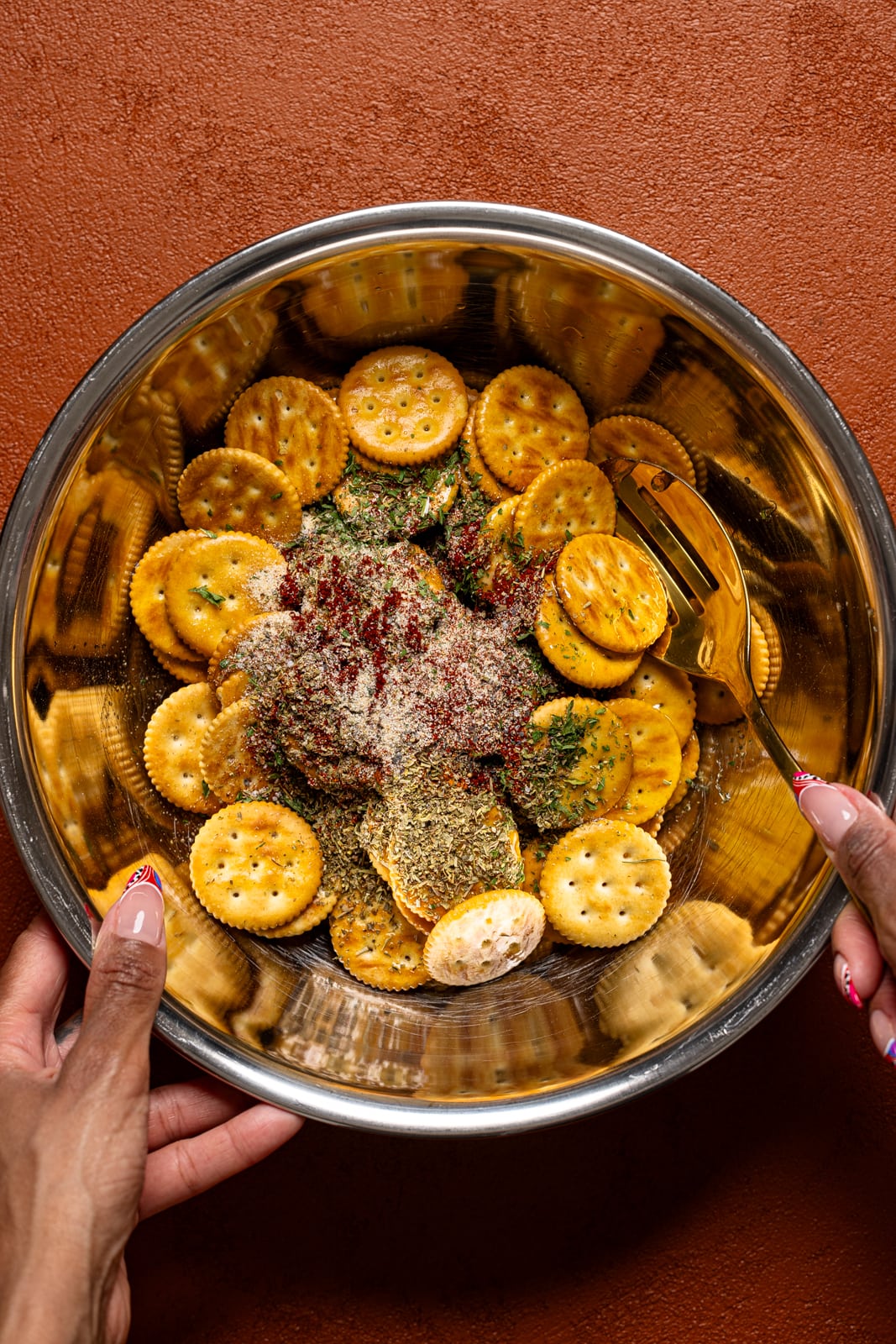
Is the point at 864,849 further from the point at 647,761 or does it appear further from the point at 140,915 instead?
→ the point at 140,915

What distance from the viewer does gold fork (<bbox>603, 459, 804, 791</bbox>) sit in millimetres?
1698

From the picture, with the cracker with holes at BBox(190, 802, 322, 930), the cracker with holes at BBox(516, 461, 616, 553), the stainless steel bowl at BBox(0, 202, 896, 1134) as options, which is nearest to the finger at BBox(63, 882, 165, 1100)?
the stainless steel bowl at BBox(0, 202, 896, 1134)

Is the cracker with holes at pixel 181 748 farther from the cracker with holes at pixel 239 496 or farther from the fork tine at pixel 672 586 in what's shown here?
the fork tine at pixel 672 586

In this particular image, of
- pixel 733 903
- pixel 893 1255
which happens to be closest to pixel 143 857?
pixel 733 903

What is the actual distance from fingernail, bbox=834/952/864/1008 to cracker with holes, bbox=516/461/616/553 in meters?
0.86

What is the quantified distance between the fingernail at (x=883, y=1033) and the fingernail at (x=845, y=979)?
29 millimetres

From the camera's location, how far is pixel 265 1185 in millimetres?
1903

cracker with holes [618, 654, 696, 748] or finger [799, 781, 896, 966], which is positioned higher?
cracker with holes [618, 654, 696, 748]

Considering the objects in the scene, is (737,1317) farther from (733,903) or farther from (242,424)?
(242,424)

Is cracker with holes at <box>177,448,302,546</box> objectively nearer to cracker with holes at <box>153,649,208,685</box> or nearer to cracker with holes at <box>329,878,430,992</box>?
cracker with holes at <box>153,649,208,685</box>

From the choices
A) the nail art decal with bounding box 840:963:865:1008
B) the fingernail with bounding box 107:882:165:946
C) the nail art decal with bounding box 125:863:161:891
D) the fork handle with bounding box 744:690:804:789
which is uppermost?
the fork handle with bounding box 744:690:804:789

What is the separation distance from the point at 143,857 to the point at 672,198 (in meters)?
1.70

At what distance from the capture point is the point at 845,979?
1423 mm

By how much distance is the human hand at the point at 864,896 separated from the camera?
135 centimetres
